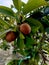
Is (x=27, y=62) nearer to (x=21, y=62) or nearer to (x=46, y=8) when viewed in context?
(x=21, y=62)

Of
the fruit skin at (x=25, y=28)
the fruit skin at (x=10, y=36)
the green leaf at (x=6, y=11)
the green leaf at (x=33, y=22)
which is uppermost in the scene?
the green leaf at (x=6, y=11)

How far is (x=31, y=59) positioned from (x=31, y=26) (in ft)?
0.69

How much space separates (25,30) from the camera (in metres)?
0.52

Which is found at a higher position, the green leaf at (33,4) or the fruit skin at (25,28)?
the green leaf at (33,4)

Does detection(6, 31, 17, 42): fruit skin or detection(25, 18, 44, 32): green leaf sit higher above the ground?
detection(25, 18, 44, 32): green leaf

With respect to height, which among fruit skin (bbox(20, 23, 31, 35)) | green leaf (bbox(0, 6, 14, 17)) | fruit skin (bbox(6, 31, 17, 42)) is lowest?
fruit skin (bbox(6, 31, 17, 42))

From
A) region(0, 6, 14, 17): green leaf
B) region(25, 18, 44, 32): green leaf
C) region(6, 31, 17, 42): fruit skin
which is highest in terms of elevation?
region(0, 6, 14, 17): green leaf

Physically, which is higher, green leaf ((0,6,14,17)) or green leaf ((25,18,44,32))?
green leaf ((0,6,14,17))

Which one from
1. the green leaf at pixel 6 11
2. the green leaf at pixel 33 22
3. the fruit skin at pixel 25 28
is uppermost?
the green leaf at pixel 6 11

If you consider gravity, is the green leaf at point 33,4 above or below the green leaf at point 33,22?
above

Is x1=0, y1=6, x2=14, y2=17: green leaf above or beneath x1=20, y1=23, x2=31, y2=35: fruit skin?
above

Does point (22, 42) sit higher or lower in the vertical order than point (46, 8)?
lower

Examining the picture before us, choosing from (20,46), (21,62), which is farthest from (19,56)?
(20,46)

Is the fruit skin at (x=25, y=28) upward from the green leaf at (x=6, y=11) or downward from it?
downward
